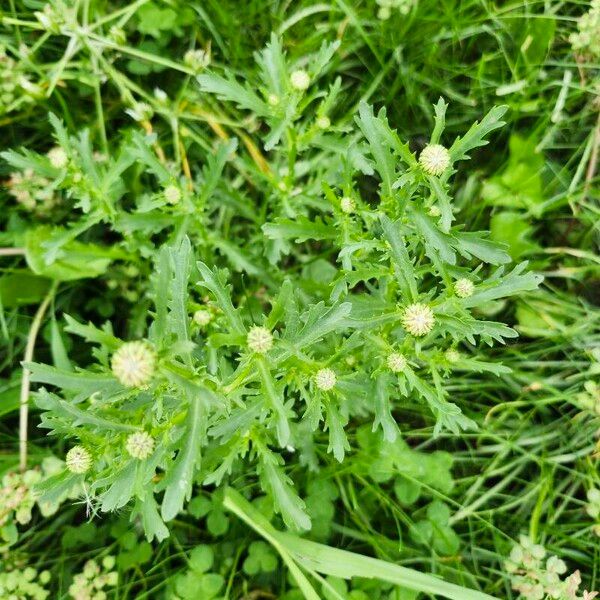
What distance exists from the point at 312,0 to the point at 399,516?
241 centimetres

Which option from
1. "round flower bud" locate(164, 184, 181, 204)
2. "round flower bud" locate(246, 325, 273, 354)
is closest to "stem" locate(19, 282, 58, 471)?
"round flower bud" locate(164, 184, 181, 204)

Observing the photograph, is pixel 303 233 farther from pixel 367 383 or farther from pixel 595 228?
pixel 595 228

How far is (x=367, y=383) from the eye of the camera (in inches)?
79.4

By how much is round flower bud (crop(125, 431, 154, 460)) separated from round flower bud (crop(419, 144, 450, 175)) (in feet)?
3.42

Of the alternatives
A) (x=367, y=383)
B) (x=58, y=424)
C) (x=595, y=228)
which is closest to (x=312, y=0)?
(x=595, y=228)

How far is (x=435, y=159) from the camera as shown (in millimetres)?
1765

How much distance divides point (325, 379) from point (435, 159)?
68 cm

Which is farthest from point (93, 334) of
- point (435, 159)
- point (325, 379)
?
point (435, 159)

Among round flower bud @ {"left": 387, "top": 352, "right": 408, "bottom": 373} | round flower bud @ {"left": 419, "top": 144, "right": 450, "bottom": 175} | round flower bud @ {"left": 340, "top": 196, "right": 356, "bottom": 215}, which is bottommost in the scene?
round flower bud @ {"left": 387, "top": 352, "right": 408, "bottom": 373}

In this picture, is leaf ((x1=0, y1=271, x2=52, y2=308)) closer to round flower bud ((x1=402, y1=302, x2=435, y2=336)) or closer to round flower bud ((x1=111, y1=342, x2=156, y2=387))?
round flower bud ((x1=111, y1=342, x2=156, y2=387))

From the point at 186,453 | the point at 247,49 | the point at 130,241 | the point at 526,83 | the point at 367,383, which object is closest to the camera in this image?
the point at 186,453

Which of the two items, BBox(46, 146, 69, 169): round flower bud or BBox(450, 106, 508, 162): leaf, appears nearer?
BBox(450, 106, 508, 162): leaf

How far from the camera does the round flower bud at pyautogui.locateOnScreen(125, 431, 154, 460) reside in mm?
1646

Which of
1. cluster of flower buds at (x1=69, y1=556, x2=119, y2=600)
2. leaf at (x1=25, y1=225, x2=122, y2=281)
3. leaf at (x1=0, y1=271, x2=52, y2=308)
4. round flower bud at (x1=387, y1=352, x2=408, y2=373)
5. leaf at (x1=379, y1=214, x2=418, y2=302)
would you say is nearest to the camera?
leaf at (x1=379, y1=214, x2=418, y2=302)
